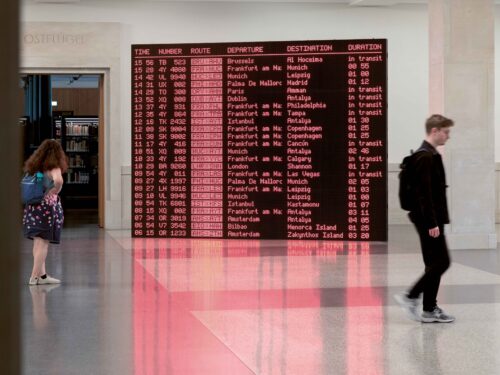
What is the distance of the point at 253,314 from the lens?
754 centimetres

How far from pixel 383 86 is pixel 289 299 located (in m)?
6.17

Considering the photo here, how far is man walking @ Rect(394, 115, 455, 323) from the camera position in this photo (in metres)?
6.79

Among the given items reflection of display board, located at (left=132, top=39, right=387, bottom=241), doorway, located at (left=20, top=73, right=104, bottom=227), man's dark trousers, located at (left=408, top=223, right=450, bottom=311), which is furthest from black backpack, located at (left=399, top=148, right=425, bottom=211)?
doorway, located at (left=20, top=73, right=104, bottom=227)

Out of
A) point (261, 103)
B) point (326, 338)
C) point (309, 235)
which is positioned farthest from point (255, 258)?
point (326, 338)

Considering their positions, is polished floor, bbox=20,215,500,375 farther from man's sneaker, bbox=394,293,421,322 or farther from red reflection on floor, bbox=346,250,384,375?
man's sneaker, bbox=394,293,421,322

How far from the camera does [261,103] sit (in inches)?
Result: 555

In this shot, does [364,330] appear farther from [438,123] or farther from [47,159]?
[47,159]

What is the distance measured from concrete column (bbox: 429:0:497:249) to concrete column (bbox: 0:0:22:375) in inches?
491

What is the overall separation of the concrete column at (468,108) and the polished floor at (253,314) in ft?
1.88

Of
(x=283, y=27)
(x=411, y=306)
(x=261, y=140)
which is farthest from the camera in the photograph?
(x=283, y=27)

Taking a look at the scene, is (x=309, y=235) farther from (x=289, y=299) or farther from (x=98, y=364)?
(x=98, y=364)

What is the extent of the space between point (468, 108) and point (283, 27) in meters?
5.44

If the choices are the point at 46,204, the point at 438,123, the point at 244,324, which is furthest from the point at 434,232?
the point at 46,204

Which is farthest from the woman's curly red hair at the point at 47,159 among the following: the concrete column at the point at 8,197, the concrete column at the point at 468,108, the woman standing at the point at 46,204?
the concrete column at the point at 8,197
